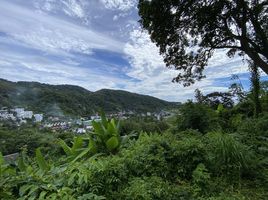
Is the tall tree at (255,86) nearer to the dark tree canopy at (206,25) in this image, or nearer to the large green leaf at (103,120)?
the dark tree canopy at (206,25)

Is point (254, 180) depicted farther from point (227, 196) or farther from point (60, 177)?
point (60, 177)

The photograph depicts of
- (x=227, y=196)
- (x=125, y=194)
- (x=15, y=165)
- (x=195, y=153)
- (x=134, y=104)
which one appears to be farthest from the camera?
(x=134, y=104)

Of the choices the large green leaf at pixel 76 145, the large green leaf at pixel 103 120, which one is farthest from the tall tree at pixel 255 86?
the large green leaf at pixel 76 145

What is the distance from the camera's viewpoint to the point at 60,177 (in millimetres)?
3043

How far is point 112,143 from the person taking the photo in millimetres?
4809

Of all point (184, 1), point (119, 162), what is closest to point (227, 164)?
point (119, 162)

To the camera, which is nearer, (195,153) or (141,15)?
(195,153)

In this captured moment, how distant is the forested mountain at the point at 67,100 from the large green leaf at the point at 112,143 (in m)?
25.9

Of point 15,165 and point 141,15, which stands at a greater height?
point 141,15

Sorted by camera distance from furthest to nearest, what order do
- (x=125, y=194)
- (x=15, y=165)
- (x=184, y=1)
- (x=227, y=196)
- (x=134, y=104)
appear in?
(x=134, y=104) → (x=184, y=1) → (x=15, y=165) → (x=227, y=196) → (x=125, y=194)

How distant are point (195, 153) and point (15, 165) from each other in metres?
2.39

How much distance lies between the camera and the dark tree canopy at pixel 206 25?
30.0 feet

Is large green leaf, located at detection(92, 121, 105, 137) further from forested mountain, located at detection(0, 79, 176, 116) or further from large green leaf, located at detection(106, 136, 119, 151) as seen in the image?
forested mountain, located at detection(0, 79, 176, 116)

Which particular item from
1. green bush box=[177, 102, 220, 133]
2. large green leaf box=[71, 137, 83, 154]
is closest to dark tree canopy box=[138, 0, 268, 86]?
green bush box=[177, 102, 220, 133]
